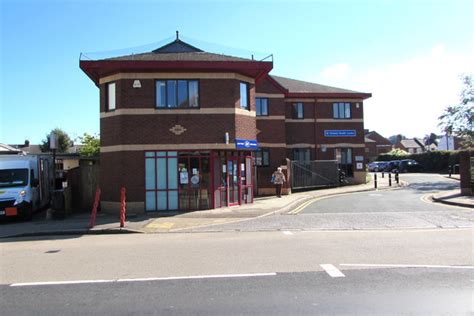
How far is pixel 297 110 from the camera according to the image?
31594 millimetres

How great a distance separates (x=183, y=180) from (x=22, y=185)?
247 inches

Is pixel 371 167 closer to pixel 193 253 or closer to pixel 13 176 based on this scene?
pixel 13 176

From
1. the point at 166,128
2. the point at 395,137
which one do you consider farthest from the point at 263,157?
the point at 395,137

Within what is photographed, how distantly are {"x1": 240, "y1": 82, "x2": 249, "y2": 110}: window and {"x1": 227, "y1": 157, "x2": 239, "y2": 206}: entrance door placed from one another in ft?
7.73

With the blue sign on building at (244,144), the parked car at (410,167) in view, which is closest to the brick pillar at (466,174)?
the blue sign on building at (244,144)

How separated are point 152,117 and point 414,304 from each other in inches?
545

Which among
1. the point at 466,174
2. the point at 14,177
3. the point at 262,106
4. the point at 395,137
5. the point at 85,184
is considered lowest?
the point at 85,184

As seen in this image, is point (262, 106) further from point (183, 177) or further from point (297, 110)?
point (183, 177)

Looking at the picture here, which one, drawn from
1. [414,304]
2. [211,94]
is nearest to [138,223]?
[211,94]

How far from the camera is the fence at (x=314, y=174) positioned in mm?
27359

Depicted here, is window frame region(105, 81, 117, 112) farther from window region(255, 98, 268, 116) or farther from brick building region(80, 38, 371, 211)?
window region(255, 98, 268, 116)

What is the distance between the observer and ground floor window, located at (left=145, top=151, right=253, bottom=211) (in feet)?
58.1

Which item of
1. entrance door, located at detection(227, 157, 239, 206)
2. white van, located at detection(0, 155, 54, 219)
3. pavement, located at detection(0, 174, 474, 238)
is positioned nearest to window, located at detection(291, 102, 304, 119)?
pavement, located at detection(0, 174, 474, 238)

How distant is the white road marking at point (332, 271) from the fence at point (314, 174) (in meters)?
19.3
